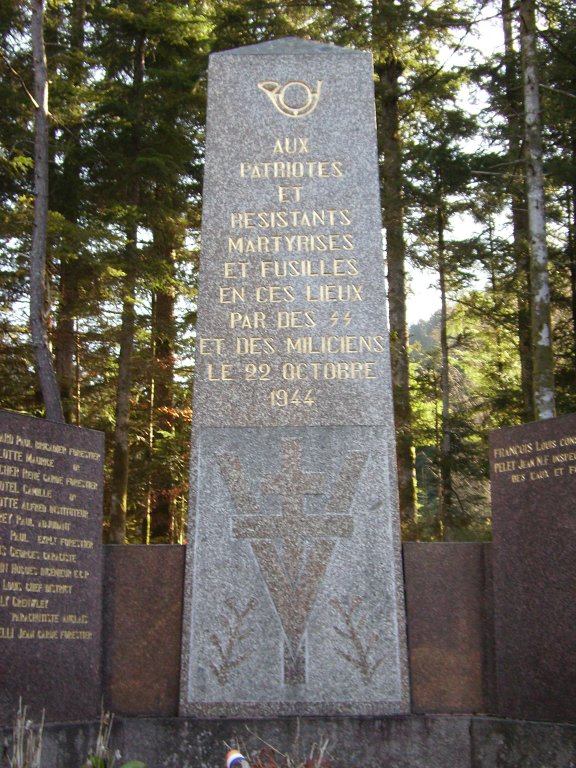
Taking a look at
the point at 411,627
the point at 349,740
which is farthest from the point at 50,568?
the point at 411,627

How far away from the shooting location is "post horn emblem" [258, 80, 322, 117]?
8039mm

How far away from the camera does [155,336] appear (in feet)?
64.8

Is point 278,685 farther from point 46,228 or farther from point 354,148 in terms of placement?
point 46,228

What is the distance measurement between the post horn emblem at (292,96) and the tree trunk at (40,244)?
6.83 m

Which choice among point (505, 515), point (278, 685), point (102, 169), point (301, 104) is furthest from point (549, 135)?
point (278, 685)

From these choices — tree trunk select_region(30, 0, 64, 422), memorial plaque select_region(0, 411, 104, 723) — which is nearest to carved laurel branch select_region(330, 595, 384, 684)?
memorial plaque select_region(0, 411, 104, 723)

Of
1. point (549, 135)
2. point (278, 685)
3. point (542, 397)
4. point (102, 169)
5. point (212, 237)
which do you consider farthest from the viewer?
point (102, 169)

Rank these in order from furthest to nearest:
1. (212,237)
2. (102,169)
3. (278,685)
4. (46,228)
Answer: (102,169)
(46,228)
(212,237)
(278,685)

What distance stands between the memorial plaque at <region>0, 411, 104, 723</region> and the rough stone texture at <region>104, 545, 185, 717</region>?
0.19 m

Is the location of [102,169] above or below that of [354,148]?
above

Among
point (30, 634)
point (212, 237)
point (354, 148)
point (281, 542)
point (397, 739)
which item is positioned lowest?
point (397, 739)

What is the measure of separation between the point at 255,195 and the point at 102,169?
11.9 m

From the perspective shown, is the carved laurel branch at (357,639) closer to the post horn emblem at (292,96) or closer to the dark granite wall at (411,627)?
the dark granite wall at (411,627)

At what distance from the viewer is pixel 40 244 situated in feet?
46.6
